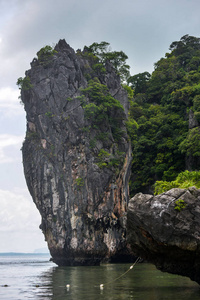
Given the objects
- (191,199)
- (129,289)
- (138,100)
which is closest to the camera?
(191,199)

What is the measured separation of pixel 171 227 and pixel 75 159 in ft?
78.3

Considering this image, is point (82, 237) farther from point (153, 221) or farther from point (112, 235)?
point (153, 221)

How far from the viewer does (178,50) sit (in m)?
56.2

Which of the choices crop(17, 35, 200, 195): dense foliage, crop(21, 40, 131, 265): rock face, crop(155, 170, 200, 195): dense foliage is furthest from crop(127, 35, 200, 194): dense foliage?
crop(155, 170, 200, 195): dense foliage

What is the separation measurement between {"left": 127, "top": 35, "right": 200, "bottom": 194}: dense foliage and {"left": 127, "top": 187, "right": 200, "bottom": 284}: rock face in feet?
67.8

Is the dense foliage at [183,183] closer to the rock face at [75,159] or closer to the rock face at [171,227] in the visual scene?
the rock face at [171,227]

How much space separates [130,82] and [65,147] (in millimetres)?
21225

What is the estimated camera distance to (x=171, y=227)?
12453 mm

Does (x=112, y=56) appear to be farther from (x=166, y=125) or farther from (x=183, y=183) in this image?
(x=183, y=183)

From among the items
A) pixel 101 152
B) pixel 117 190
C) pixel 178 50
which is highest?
pixel 178 50

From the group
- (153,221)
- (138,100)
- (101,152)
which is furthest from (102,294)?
(138,100)

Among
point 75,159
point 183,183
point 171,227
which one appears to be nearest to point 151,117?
point 75,159

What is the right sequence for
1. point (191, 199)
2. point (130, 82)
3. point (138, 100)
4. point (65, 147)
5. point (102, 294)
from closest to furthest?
1. point (191, 199)
2. point (102, 294)
3. point (65, 147)
4. point (138, 100)
5. point (130, 82)

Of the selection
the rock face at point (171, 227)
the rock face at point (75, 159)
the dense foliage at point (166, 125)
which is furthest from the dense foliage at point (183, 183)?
the rock face at point (75, 159)
